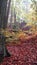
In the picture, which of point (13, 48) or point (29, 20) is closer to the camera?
point (29, 20)

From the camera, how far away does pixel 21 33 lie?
534 centimetres

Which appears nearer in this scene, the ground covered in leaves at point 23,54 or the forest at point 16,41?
the forest at point 16,41

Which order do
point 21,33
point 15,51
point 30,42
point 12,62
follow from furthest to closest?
1. point 30,42
2. point 15,51
3. point 12,62
4. point 21,33

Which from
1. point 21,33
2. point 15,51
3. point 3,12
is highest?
point 3,12

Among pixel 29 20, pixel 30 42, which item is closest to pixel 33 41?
pixel 30 42

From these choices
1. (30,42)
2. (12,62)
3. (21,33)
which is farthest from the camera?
(30,42)

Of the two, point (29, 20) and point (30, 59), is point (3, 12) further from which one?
point (30, 59)

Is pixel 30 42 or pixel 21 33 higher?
pixel 21 33

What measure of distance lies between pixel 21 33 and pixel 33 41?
1.99 meters

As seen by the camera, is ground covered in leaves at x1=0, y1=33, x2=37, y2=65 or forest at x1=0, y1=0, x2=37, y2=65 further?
ground covered in leaves at x1=0, y1=33, x2=37, y2=65

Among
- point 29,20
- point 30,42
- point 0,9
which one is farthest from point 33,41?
point 0,9

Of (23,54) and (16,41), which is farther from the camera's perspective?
(23,54)

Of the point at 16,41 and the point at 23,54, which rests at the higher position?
the point at 16,41

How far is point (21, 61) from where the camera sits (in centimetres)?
595
